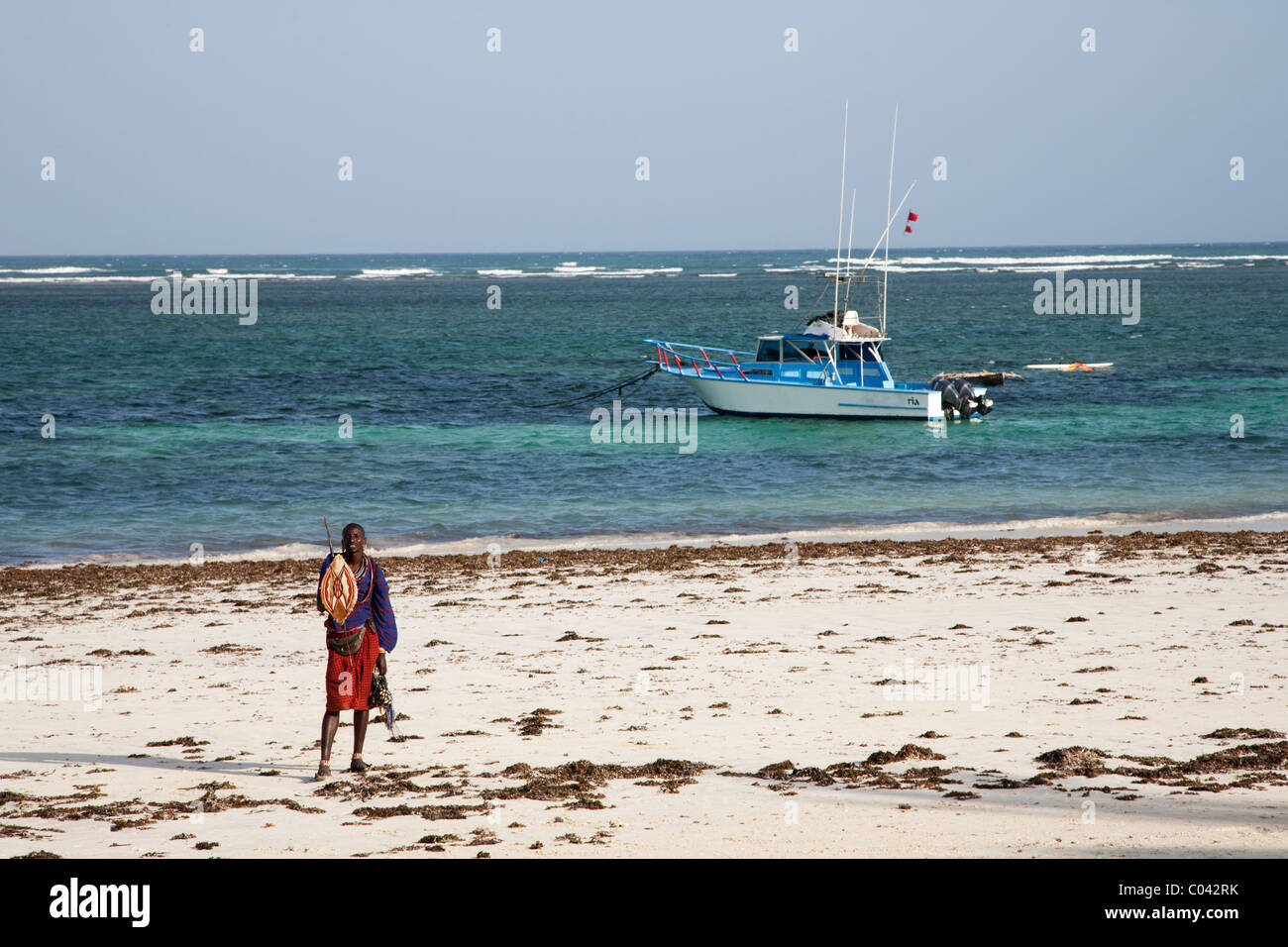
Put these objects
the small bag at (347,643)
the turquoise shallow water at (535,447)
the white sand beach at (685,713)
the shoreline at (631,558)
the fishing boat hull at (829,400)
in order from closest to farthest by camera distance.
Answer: the white sand beach at (685,713) → the small bag at (347,643) → the shoreline at (631,558) → the turquoise shallow water at (535,447) → the fishing boat hull at (829,400)

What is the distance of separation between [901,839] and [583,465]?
67.3 ft

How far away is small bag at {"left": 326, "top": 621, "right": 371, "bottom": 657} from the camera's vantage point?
8227 mm

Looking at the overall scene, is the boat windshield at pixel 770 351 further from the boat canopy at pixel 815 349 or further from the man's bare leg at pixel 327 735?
the man's bare leg at pixel 327 735

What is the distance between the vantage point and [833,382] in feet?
110

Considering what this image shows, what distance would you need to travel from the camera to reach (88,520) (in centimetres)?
2097

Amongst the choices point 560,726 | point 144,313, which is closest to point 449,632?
point 560,726

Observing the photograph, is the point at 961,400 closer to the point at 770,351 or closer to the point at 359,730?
the point at 770,351

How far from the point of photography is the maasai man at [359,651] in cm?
824

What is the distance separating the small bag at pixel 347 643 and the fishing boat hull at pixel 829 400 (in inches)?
1029

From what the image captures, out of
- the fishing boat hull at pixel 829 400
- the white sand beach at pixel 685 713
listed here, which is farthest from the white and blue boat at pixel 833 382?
the white sand beach at pixel 685 713

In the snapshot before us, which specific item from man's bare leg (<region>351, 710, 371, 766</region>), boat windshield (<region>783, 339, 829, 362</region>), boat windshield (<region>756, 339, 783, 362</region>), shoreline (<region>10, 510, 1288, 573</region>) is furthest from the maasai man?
boat windshield (<region>756, 339, 783, 362</region>)

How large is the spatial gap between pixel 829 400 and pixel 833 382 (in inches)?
19.4

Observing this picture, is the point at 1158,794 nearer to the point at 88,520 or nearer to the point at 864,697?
the point at 864,697

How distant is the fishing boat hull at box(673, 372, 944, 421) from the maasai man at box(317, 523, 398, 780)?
25977 millimetres
